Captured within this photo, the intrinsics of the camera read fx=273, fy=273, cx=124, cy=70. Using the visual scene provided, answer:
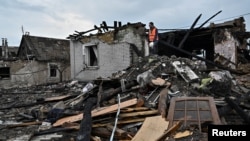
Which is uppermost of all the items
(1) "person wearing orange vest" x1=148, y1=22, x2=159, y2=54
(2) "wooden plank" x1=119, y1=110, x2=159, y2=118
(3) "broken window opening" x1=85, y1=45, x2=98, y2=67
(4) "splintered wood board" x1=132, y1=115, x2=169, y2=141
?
(1) "person wearing orange vest" x1=148, y1=22, x2=159, y2=54

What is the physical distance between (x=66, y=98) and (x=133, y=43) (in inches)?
206

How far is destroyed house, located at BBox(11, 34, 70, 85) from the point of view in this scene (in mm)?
22500

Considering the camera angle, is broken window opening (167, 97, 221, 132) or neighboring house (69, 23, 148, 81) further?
neighboring house (69, 23, 148, 81)

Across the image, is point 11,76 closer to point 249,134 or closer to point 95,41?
point 95,41

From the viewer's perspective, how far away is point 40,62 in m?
23.6

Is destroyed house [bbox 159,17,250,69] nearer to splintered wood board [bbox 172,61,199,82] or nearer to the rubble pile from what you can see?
the rubble pile

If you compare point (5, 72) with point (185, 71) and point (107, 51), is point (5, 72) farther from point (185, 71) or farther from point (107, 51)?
point (185, 71)

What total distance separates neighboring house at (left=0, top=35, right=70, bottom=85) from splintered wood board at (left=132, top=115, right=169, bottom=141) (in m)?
18.9

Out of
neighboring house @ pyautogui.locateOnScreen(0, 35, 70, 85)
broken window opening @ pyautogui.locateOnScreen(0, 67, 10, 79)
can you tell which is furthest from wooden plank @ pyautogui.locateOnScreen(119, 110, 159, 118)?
broken window opening @ pyautogui.locateOnScreen(0, 67, 10, 79)

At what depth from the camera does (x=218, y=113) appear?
19.7ft

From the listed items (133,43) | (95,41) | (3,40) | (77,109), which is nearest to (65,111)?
(77,109)

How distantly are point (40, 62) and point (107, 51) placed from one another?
11.2 m

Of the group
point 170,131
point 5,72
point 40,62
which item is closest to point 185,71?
point 170,131

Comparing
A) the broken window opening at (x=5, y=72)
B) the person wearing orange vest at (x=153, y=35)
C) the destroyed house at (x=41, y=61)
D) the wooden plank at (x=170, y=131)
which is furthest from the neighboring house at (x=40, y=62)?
the wooden plank at (x=170, y=131)
